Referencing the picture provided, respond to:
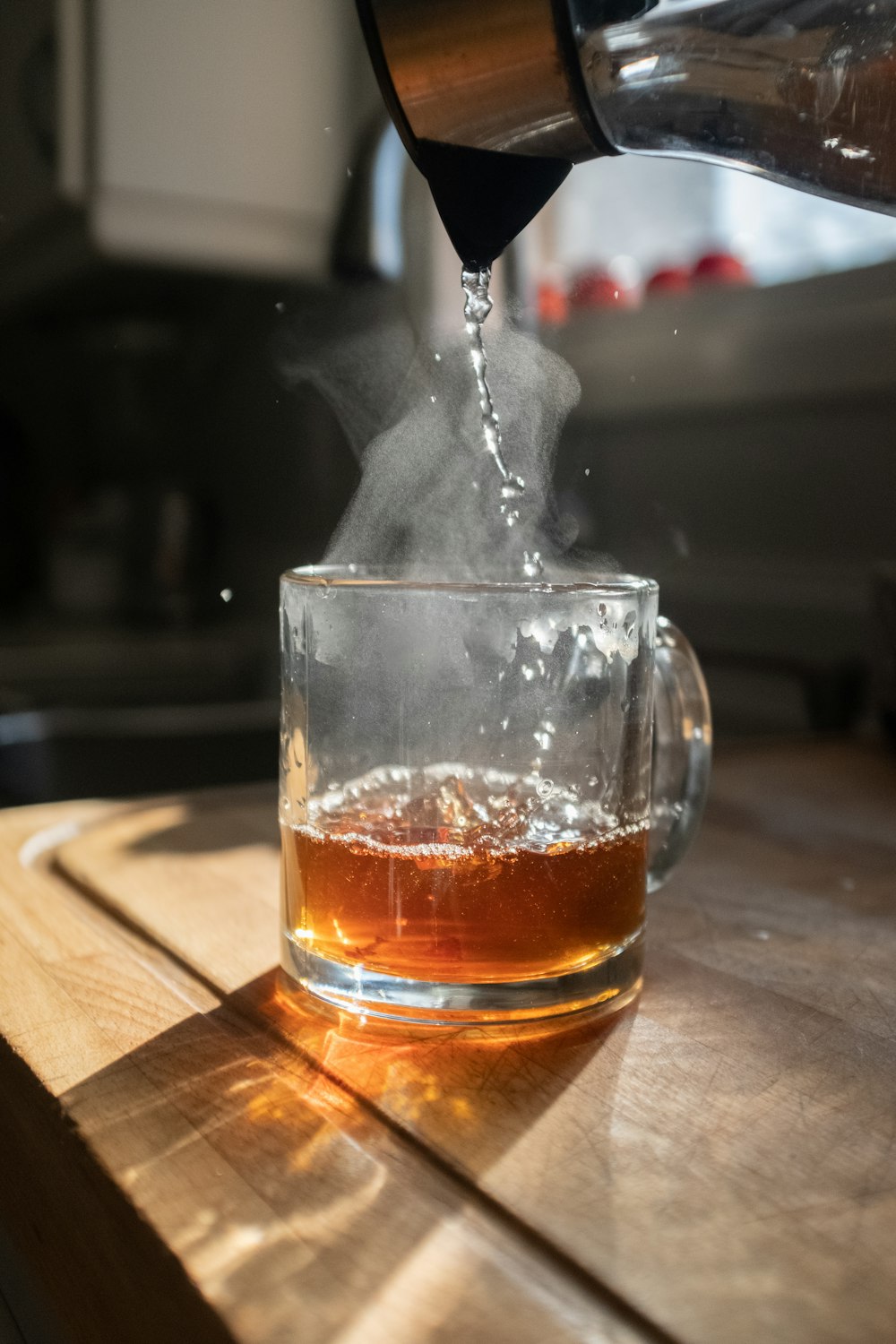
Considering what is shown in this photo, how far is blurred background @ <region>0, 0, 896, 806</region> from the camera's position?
1339 millimetres

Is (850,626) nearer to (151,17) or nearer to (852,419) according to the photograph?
(852,419)

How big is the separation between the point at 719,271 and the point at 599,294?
0.19 meters

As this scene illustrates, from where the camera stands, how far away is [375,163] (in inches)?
55.7

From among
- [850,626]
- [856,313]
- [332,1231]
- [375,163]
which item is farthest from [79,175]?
[332,1231]

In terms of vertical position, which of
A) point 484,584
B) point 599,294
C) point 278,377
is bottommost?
point 484,584

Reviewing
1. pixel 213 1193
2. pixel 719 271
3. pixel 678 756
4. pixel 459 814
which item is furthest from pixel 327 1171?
pixel 719 271

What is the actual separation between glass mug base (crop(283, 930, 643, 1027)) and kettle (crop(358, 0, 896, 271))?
290 mm

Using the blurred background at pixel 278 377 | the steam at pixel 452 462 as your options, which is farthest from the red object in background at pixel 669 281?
the steam at pixel 452 462

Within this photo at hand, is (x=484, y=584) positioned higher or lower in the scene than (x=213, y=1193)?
higher

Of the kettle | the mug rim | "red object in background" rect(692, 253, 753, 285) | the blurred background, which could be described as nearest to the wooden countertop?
the mug rim

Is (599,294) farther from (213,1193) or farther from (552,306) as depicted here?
(213,1193)

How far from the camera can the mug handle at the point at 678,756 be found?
56cm

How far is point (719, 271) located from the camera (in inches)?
60.3

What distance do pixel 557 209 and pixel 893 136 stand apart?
5.29ft
